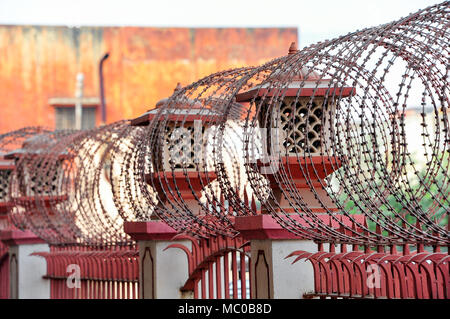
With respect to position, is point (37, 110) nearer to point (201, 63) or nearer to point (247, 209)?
point (201, 63)

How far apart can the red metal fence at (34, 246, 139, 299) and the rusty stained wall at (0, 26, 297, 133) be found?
19.5 m

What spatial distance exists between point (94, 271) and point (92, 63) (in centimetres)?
2164

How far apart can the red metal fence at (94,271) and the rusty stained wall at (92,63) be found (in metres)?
19.5

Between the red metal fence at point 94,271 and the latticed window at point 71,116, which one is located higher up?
the latticed window at point 71,116

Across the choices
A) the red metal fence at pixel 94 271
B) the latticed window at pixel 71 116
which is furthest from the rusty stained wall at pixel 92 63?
the red metal fence at pixel 94 271

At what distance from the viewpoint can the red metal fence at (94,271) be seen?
8758 mm

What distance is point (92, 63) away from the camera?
100ft

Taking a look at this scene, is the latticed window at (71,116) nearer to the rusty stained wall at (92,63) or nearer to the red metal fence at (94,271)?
the rusty stained wall at (92,63)

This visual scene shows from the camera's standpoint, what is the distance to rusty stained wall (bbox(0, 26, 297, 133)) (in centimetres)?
3038

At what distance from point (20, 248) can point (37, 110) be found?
1946cm

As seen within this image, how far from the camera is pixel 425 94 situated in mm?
4113

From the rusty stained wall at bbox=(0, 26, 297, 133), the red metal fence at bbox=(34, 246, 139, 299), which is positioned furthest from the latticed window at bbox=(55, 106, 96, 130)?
the red metal fence at bbox=(34, 246, 139, 299)

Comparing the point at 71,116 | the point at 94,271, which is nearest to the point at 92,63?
the point at 71,116

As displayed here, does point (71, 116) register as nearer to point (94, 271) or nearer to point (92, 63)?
point (92, 63)
